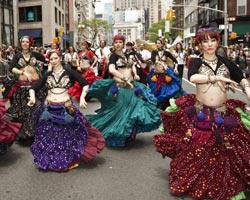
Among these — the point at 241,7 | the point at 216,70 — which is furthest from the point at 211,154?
the point at 241,7

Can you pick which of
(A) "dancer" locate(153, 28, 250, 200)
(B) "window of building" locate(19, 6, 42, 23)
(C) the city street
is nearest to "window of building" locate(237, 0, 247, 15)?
(B) "window of building" locate(19, 6, 42, 23)

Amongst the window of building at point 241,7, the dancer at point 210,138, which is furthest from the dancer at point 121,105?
the window of building at point 241,7

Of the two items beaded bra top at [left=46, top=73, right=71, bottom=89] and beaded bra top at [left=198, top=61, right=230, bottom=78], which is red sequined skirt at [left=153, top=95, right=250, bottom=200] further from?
beaded bra top at [left=46, top=73, right=71, bottom=89]

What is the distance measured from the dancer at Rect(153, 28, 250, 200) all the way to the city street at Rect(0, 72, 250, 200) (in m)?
0.39

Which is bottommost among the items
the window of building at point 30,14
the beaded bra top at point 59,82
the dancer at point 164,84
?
the dancer at point 164,84

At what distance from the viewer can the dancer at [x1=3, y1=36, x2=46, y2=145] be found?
7.50 metres

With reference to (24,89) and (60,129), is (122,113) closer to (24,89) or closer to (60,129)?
(60,129)

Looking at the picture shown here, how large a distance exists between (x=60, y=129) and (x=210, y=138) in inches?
88.0

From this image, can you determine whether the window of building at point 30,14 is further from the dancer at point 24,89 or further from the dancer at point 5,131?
the dancer at point 5,131

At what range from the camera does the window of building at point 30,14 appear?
182ft

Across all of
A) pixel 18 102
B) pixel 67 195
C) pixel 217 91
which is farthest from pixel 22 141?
pixel 217 91

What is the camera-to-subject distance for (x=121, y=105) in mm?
7219

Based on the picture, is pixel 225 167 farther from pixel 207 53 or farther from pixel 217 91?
pixel 207 53

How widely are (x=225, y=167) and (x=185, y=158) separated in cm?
45
